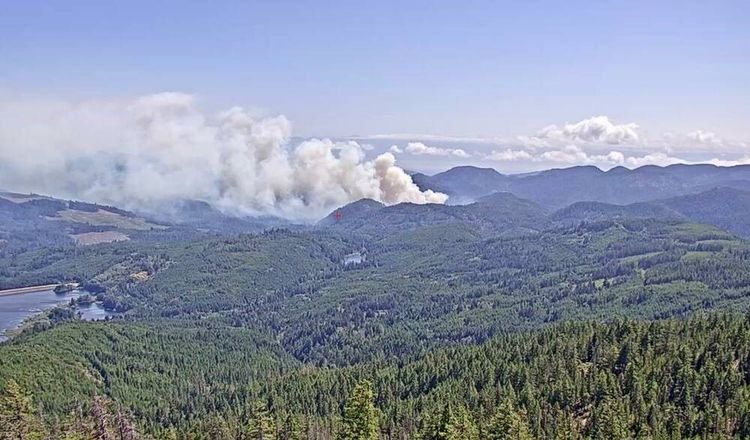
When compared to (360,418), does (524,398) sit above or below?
below

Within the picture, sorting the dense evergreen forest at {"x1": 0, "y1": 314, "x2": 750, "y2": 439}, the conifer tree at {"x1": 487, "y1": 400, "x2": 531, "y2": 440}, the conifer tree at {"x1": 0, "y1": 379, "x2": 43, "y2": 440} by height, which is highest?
the conifer tree at {"x1": 0, "y1": 379, "x2": 43, "y2": 440}

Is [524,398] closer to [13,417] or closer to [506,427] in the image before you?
[506,427]

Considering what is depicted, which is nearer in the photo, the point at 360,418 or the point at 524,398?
the point at 360,418

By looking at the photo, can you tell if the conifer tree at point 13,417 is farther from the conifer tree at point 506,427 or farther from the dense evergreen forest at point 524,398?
the conifer tree at point 506,427

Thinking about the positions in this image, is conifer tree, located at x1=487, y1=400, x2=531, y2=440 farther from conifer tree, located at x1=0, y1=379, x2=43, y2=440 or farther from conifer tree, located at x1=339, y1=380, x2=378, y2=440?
conifer tree, located at x1=0, y1=379, x2=43, y2=440

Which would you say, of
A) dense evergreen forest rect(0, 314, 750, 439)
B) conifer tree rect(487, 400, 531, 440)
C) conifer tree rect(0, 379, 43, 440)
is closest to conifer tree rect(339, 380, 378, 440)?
dense evergreen forest rect(0, 314, 750, 439)

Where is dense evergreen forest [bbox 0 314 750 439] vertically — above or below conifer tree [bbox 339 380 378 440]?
below

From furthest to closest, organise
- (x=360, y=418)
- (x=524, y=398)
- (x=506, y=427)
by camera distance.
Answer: (x=524, y=398), (x=506, y=427), (x=360, y=418)

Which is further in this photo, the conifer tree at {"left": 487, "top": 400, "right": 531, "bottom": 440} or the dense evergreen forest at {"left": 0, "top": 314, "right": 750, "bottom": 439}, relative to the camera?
the dense evergreen forest at {"left": 0, "top": 314, "right": 750, "bottom": 439}

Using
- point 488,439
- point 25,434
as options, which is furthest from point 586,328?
point 25,434

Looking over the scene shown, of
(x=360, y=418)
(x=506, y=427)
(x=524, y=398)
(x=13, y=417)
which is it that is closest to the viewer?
(x=360, y=418)

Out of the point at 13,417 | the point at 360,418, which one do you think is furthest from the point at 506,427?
the point at 13,417

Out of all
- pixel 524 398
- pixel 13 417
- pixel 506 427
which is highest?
pixel 13 417

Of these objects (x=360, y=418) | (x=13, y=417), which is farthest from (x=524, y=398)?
(x=13, y=417)
